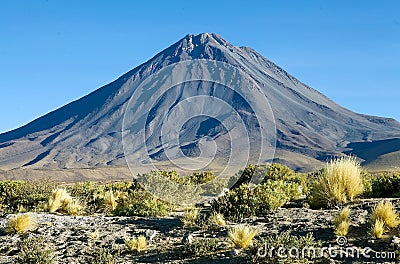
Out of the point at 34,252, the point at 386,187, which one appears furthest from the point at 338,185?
the point at 34,252

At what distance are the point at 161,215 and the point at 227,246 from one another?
4729mm

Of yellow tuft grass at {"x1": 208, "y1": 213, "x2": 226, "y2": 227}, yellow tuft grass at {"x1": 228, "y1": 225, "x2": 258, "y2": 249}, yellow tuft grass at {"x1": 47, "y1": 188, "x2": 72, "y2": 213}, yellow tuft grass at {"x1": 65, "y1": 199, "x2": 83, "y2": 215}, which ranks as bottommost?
yellow tuft grass at {"x1": 228, "y1": 225, "x2": 258, "y2": 249}

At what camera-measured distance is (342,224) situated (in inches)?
352

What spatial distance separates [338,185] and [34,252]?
7.03 meters

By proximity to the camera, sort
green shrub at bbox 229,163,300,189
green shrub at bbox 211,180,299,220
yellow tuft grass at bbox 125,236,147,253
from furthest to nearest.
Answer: green shrub at bbox 229,163,300,189 < green shrub at bbox 211,180,299,220 < yellow tuft grass at bbox 125,236,147,253

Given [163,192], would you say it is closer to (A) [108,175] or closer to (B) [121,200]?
(B) [121,200]

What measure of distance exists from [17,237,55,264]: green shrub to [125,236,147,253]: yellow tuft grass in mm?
1437

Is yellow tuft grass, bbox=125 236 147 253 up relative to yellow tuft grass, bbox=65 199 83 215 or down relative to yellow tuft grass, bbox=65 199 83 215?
down

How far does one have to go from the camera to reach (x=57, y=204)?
13852 millimetres

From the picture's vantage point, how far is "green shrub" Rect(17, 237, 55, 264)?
8773mm

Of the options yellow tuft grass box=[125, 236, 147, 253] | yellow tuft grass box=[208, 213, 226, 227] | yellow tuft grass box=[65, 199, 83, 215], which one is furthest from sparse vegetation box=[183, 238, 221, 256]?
yellow tuft grass box=[65, 199, 83, 215]

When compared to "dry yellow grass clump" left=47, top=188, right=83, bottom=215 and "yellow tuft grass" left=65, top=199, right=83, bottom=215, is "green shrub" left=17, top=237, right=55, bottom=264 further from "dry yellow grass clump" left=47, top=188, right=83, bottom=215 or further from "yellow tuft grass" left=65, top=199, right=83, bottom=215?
"yellow tuft grass" left=65, top=199, right=83, bottom=215

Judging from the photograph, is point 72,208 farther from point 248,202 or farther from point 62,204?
point 248,202

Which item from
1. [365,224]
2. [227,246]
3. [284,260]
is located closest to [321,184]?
[365,224]
